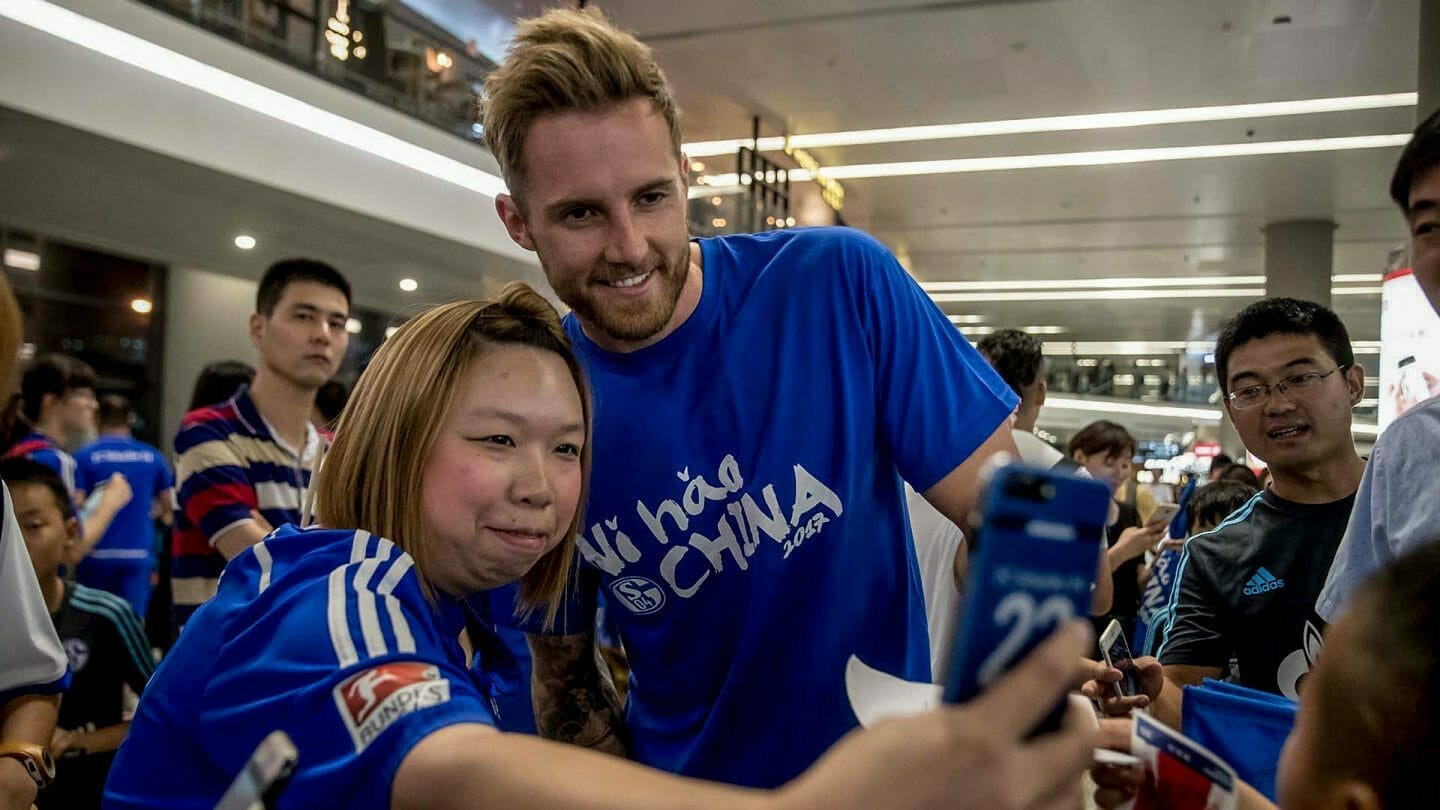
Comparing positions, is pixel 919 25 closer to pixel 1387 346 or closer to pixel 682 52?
pixel 682 52

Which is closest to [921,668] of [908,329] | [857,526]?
[857,526]

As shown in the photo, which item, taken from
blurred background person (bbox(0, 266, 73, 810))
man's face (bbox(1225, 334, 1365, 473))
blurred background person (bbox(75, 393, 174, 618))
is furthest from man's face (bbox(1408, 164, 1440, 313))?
blurred background person (bbox(75, 393, 174, 618))

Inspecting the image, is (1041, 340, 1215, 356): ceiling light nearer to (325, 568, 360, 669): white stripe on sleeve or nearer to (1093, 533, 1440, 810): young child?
(1093, 533, 1440, 810): young child

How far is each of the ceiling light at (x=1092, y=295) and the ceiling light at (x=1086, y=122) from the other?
6.49 m

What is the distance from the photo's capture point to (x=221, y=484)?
3.06 metres

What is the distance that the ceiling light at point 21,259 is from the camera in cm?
989

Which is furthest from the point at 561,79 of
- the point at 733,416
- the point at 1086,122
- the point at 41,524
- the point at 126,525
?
the point at 1086,122

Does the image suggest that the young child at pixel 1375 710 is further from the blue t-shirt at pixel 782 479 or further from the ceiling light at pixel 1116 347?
the ceiling light at pixel 1116 347

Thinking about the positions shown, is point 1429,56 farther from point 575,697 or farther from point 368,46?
point 575,697

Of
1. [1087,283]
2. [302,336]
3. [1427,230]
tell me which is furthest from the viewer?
[1087,283]

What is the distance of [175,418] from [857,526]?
12360 millimetres

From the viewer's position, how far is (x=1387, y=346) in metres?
5.09

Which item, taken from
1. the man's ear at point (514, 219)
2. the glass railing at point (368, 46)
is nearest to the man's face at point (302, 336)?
A: the man's ear at point (514, 219)

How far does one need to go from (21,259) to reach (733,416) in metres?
10.9
